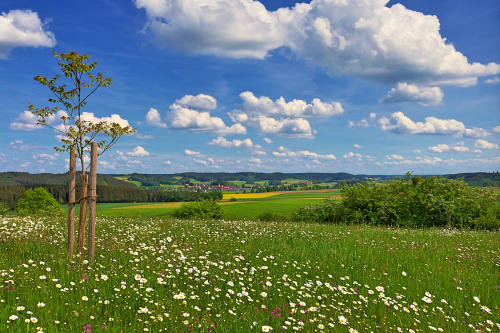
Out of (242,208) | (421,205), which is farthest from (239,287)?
(242,208)

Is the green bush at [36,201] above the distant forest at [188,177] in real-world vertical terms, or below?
below

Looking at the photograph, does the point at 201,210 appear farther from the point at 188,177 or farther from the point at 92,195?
the point at 188,177

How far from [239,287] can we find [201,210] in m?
22.2

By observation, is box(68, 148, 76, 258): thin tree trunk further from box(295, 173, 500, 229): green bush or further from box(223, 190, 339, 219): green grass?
box(223, 190, 339, 219): green grass

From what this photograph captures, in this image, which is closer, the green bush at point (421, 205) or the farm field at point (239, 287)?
the farm field at point (239, 287)

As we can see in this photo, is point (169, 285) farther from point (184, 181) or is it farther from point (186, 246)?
point (184, 181)

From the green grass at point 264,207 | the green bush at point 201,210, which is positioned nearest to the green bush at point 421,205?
the green grass at point 264,207

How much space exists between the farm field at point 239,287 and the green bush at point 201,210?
1692cm

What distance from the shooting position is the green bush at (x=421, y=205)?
23219 mm

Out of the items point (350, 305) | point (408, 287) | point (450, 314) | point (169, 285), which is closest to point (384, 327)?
point (350, 305)

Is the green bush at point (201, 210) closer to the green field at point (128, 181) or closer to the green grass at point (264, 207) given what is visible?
the green grass at point (264, 207)

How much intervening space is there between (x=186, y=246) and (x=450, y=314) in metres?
6.48

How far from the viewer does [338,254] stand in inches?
380

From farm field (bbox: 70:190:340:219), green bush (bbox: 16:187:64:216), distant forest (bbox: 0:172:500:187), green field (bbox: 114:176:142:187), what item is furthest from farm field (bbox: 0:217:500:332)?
green field (bbox: 114:176:142:187)
